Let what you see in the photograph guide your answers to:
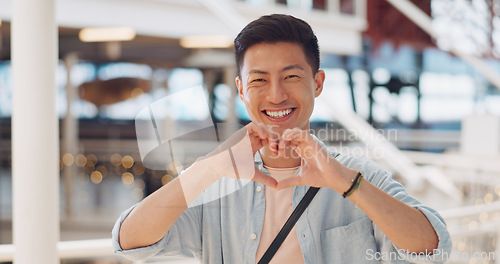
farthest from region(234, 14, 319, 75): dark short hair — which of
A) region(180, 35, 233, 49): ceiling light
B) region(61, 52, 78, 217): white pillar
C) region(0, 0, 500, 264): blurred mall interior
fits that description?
region(61, 52, 78, 217): white pillar

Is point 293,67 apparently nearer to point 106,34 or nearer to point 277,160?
point 277,160

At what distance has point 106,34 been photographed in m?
4.42

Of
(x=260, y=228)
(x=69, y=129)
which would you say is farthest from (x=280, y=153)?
(x=69, y=129)

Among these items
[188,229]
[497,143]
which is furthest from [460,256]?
[497,143]

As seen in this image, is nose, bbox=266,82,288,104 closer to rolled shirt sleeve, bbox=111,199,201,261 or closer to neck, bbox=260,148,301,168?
neck, bbox=260,148,301,168

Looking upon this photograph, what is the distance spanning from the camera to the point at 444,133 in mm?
8117

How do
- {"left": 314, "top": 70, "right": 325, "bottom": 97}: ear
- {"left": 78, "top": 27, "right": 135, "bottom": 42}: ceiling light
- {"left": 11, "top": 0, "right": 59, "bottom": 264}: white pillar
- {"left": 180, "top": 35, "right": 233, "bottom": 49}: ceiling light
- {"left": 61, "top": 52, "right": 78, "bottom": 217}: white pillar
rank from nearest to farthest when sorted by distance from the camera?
{"left": 314, "top": 70, "right": 325, "bottom": 97}: ear < {"left": 11, "top": 0, "right": 59, "bottom": 264}: white pillar < {"left": 78, "top": 27, "right": 135, "bottom": 42}: ceiling light < {"left": 180, "top": 35, "right": 233, "bottom": 49}: ceiling light < {"left": 61, "top": 52, "right": 78, "bottom": 217}: white pillar

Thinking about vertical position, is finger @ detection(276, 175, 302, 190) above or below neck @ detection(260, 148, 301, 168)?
below

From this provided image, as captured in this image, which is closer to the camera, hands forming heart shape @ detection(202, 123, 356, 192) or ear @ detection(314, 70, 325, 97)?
hands forming heart shape @ detection(202, 123, 356, 192)

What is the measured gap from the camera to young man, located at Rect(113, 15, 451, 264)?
0.62 m

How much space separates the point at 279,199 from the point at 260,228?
0.06 metres

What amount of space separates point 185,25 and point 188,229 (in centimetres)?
359

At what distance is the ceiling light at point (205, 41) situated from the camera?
4.50 meters

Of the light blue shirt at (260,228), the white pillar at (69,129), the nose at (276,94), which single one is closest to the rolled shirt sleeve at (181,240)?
the light blue shirt at (260,228)
